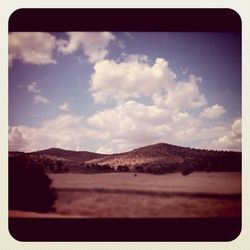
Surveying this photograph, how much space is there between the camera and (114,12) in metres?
3.54

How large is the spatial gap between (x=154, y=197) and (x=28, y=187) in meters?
1.43

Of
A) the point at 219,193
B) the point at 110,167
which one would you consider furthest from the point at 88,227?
the point at 219,193

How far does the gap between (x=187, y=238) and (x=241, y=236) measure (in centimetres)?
57

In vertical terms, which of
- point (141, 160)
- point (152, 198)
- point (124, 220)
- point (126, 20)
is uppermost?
point (126, 20)

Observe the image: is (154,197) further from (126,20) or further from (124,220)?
(126,20)

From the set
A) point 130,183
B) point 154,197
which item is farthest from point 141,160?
point 154,197

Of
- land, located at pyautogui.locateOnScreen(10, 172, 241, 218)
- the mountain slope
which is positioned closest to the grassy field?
land, located at pyautogui.locateOnScreen(10, 172, 241, 218)

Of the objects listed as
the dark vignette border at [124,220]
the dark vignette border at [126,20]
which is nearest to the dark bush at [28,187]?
the dark vignette border at [124,220]

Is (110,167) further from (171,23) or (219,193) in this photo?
(171,23)

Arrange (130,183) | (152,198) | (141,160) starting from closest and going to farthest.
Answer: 1. (152,198)
2. (130,183)
3. (141,160)

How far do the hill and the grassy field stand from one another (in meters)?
0.14

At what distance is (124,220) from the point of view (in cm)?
361
